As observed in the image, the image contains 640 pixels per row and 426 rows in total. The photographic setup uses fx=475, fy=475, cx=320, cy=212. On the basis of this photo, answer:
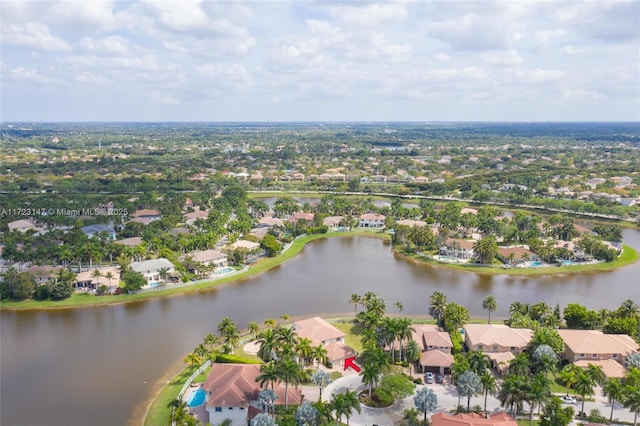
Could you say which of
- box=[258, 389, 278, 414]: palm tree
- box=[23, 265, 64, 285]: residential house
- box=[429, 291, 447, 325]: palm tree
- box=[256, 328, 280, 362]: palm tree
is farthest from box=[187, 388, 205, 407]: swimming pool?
box=[23, 265, 64, 285]: residential house

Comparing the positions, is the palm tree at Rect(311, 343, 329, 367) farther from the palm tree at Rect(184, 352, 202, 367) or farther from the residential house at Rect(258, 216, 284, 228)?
the residential house at Rect(258, 216, 284, 228)

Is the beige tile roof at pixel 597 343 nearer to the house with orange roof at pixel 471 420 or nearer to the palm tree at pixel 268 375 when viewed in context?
the house with orange roof at pixel 471 420

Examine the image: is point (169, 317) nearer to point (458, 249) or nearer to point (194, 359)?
point (194, 359)

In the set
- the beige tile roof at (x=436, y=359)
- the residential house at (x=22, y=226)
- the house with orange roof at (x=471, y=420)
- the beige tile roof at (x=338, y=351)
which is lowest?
the beige tile roof at (x=338, y=351)

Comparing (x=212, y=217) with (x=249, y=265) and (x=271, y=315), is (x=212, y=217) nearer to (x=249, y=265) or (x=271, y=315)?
(x=249, y=265)

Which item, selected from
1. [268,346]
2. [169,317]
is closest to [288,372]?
[268,346]

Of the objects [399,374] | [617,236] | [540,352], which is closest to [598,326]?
[540,352]

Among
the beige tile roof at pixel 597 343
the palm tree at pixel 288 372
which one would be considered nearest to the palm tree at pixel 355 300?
the palm tree at pixel 288 372
